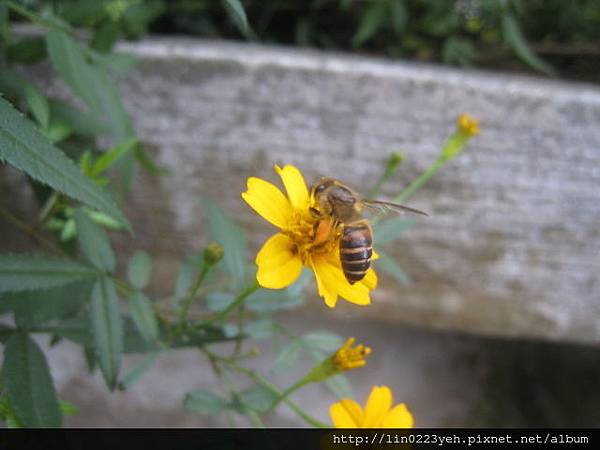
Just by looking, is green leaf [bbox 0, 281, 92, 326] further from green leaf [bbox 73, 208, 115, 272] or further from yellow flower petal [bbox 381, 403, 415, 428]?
yellow flower petal [bbox 381, 403, 415, 428]

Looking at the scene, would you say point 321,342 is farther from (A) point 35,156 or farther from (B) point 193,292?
(A) point 35,156

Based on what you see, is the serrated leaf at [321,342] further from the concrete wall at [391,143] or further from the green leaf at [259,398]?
the concrete wall at [391,143]

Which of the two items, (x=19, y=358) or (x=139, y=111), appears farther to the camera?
(x=139, y=111)

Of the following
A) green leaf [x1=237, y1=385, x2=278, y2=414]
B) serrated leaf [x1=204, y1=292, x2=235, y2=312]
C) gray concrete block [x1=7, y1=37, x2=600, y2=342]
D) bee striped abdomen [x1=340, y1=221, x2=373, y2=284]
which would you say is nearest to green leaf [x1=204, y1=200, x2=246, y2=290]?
serrated leaf [x1=204, y1=292, x2=235, y2=312]

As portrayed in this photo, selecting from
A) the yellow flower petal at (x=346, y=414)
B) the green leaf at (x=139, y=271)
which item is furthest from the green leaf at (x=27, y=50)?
the yellow flower petal at (x=346, y=414)

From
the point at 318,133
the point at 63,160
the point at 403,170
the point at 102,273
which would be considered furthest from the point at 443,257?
the point at 63,160

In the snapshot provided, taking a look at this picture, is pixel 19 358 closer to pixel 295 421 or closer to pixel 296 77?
pixel 296 77
